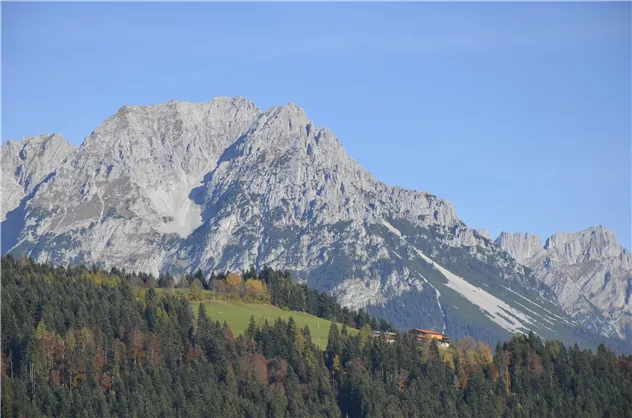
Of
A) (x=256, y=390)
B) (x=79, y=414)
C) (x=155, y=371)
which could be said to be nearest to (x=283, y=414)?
(x=256, y=390)

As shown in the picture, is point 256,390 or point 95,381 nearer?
point 95,381

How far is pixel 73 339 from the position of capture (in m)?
192

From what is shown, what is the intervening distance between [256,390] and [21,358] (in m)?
35.0

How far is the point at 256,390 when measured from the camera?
639 ft

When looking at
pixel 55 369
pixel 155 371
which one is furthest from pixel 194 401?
pixel 55 369

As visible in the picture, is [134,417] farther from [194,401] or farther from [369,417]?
[369,417]

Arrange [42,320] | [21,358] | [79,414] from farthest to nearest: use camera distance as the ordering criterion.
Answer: [42,320] → [21,358] → [79,414]

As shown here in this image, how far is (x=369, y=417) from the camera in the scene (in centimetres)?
19400

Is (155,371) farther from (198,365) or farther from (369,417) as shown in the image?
(369,417)

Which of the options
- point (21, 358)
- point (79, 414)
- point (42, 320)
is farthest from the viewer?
point (42, 320)

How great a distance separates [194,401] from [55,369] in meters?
20.4

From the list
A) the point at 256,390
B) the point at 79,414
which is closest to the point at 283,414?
the point at 256,390

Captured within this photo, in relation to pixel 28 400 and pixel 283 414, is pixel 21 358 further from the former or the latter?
pixel 283 414

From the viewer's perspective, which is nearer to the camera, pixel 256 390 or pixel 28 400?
pixel 28 400
